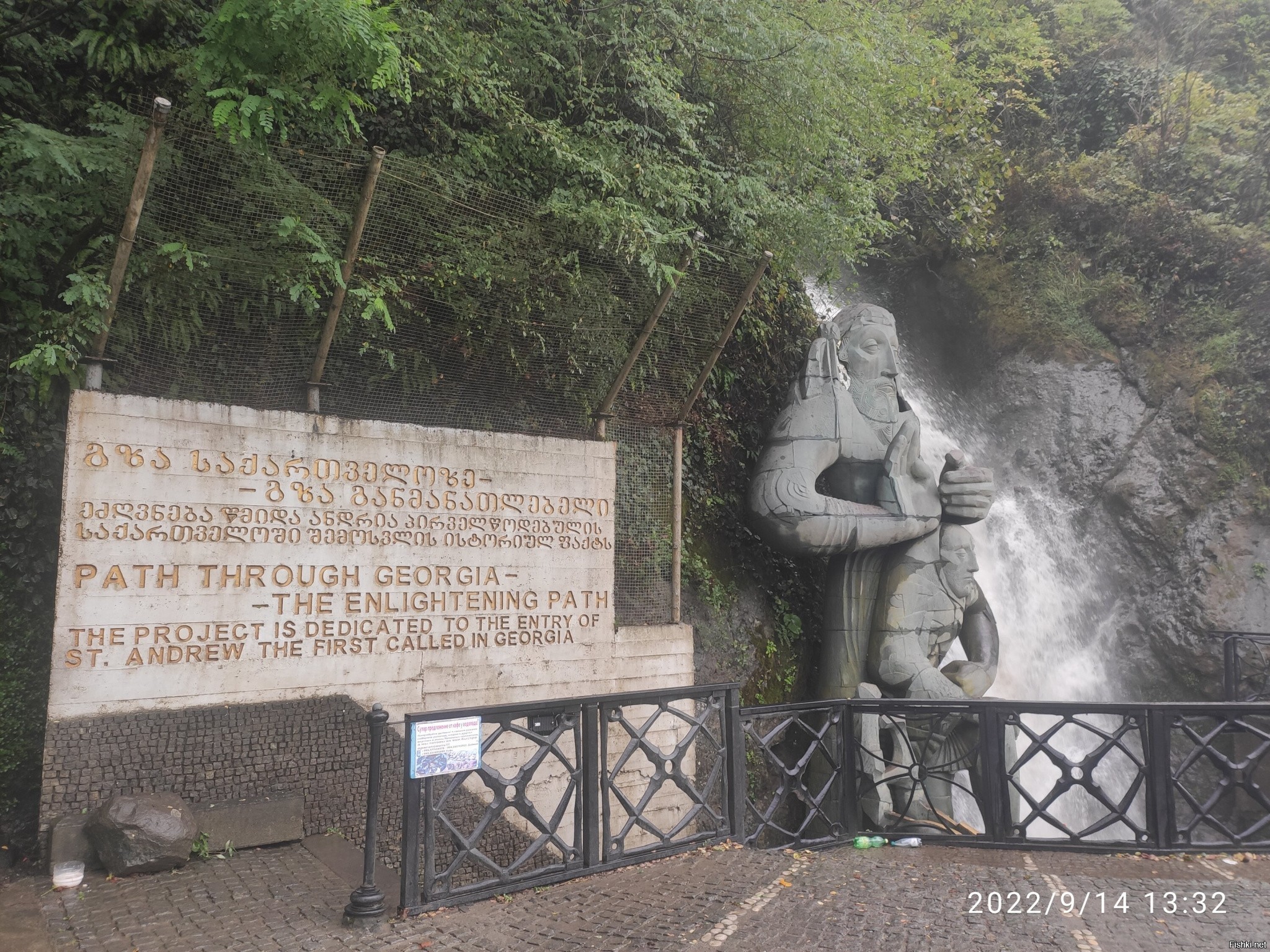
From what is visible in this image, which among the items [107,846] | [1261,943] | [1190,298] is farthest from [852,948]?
[1190,298]

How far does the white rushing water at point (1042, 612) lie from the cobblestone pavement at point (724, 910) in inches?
197

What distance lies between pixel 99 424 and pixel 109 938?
2.59 m

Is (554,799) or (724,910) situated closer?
(724,910)

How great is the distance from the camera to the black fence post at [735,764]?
5176mm

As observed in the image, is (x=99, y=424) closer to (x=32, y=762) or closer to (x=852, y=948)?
(x=32, y=762)

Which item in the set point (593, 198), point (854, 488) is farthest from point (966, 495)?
point (593, 198)

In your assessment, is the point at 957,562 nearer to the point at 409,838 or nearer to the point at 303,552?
the point at 303,552

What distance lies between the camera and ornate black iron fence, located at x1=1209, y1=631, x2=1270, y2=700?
1030 cm

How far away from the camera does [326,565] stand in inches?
213

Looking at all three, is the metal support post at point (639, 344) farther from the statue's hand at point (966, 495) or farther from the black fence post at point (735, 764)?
the statue's hand at point (966, 495)

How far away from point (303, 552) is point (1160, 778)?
525 centimetres

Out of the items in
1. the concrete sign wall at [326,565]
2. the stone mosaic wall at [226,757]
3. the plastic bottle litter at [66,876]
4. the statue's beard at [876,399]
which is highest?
the statue's beard at [876,399]

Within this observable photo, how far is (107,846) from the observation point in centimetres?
436
